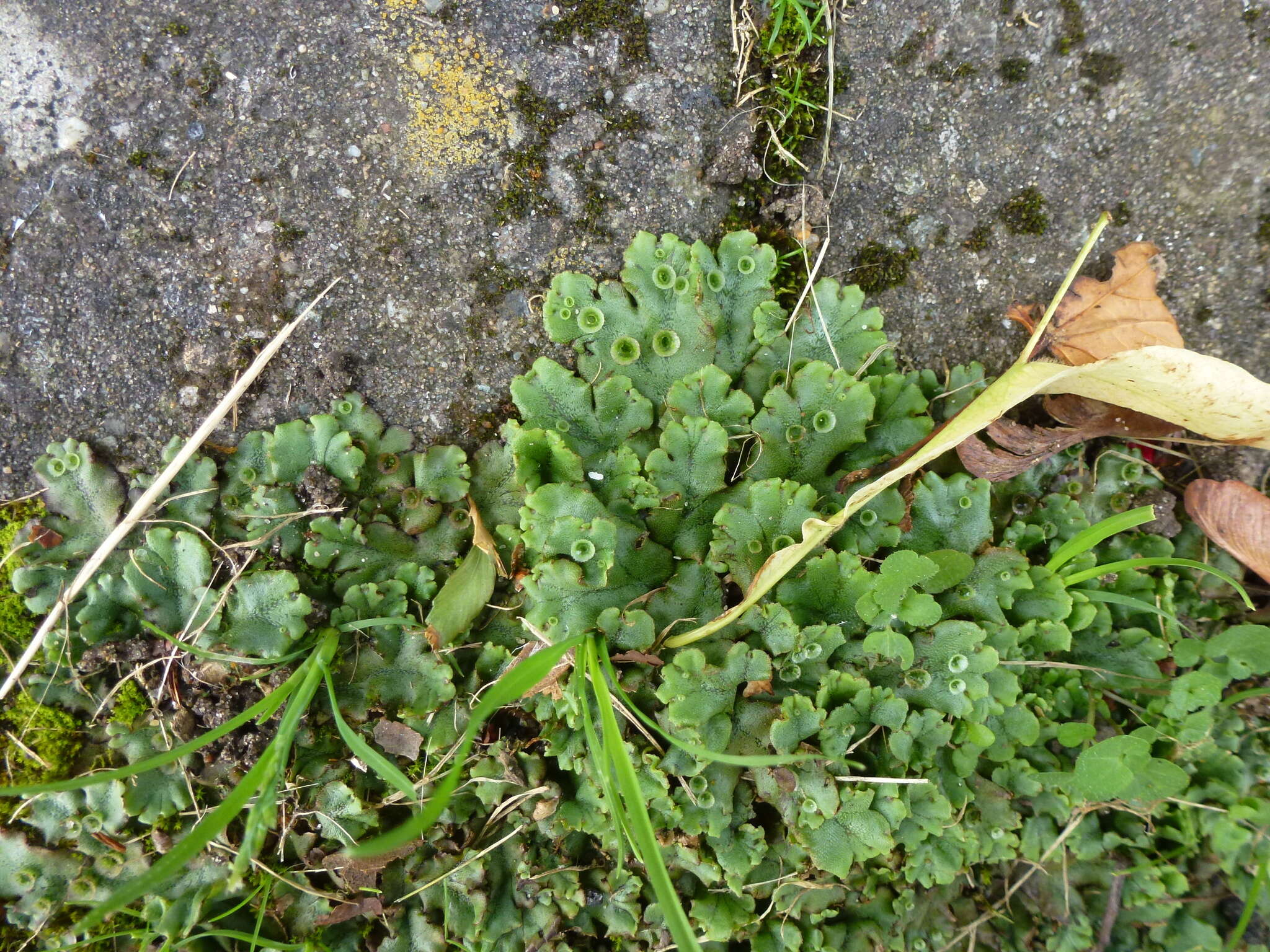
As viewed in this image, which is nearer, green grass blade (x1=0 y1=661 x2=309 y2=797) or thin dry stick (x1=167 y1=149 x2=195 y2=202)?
green grass blade (x1=0 y1=661 x2=309 y2=797)

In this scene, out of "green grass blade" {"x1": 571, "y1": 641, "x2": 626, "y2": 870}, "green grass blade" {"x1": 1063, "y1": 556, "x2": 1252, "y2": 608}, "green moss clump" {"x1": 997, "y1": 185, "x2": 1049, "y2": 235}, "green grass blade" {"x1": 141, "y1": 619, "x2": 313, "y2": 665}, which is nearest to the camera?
"green grass blade" {"x1": 571, "y1": 641, "x2": 626, "y2": 870}

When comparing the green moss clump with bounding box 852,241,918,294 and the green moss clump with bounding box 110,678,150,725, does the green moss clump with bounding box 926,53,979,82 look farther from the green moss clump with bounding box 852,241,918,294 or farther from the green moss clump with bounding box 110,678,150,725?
the green moss clump with bounding box 110,678,150,725

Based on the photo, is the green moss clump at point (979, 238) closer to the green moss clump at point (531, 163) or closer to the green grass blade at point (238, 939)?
the green moss clump at point (531, 163)

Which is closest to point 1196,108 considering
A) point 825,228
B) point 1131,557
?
point 825,228

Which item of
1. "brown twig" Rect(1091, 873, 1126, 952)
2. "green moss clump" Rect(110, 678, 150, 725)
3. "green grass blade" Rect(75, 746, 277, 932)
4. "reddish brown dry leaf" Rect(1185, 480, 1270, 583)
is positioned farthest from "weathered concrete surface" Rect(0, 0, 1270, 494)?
"brown twig" Rect(1091, 873, 1126, 952)

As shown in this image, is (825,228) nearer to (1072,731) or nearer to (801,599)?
(801,599)

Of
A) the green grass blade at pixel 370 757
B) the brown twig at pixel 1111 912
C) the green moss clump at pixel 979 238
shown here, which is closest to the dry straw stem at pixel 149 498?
the green grass blade at pixel 370 757

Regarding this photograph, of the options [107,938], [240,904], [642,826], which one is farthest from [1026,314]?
[107,938]
